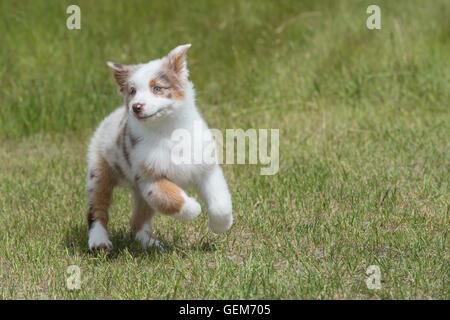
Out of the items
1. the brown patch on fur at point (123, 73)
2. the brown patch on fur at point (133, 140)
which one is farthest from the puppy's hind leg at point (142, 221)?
the brown patch on fur at point (123, 73)

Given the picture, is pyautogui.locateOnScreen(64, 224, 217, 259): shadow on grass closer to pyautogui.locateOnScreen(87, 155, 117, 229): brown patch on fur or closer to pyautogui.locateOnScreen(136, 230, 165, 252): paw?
pyautogui.locateOnScreen(136, 230, 165, 252): paw

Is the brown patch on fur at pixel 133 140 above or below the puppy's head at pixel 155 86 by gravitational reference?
below

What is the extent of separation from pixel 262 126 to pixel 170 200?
3416 millimetres

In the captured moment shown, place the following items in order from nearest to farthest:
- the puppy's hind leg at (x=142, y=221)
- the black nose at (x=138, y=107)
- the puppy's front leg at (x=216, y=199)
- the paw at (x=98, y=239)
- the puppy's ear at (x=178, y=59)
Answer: the black nose at (x=138, y=107), the puppy's front leg at (x=216, y=199), the puppy's ear at (x=178, y=59), the paw at (x=98, y=239), the puppy's hind leg at (x=142, y=221)

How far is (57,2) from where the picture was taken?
9398 mm

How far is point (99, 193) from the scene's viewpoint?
4.71 metres

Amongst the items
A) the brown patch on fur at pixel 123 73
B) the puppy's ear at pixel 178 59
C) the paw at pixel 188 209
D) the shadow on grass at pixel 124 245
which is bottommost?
the shadow on grass at pixel 124 245

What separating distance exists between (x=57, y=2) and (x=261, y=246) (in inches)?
246

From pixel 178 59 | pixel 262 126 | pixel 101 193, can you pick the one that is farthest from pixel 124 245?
pixel 262 126

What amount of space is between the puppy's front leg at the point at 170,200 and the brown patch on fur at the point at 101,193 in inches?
24.6

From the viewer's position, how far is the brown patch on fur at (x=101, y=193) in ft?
15.4

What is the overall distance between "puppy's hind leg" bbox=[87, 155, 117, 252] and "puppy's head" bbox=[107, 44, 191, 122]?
58 cm

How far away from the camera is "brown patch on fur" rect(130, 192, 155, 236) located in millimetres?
4691

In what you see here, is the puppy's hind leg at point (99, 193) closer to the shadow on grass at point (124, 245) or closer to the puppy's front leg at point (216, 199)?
the shadow on grass at point (124, 245)
